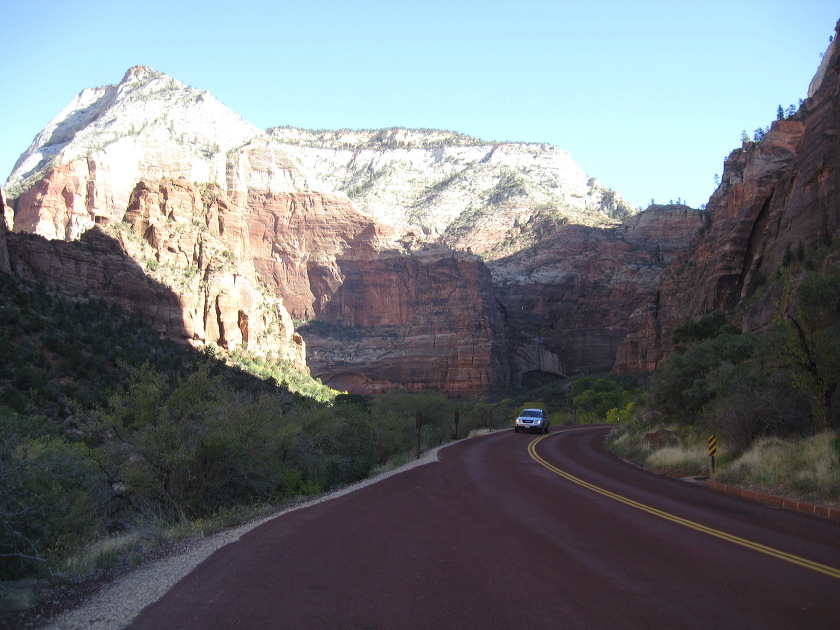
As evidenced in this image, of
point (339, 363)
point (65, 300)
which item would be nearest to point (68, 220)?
point (65, 300)

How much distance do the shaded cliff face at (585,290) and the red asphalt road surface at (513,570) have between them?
9466cm

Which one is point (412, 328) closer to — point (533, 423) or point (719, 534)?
point (533, 423)

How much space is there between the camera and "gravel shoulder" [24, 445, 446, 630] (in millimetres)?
5523

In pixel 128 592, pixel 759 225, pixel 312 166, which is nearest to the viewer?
pixel 128 592

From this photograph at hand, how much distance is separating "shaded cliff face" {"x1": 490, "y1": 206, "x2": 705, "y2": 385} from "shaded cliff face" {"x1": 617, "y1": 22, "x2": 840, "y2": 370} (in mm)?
15971

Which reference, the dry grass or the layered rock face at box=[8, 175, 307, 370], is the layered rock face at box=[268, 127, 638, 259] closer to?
the layered rock face at box=[8, 175, 307, 370]

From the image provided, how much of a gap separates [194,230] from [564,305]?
63.6 meters

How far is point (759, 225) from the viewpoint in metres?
60.7

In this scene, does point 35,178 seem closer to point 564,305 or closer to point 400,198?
point 564,305

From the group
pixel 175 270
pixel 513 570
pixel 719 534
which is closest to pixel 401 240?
pixel 175 270

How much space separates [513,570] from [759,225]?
205 feet

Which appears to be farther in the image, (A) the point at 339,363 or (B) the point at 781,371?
(A) the point at 339,363

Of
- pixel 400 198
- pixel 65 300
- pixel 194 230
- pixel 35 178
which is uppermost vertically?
pixel 400 198

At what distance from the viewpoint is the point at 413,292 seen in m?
113
